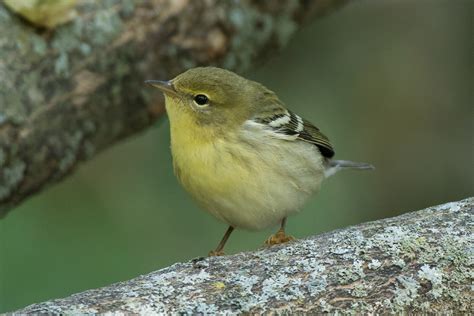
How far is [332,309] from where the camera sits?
2680 mm

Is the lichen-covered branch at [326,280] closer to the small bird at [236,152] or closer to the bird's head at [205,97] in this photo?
the small bird at [236,152]

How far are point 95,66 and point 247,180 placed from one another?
4.12 ft

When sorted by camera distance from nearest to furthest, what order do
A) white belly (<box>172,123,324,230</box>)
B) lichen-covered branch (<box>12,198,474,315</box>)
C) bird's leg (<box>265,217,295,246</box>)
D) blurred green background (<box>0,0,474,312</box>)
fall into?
lichen-covered branch (<box>12,198,474,315</box>) < white belly (<box>172,123,324,230</box>) < bird's leg (<box>265,217,295,246</box>) < blurred green background (<box>0,0,474,312</box>)

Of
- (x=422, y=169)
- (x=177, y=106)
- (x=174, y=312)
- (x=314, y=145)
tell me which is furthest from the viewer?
(x=422, y=169)

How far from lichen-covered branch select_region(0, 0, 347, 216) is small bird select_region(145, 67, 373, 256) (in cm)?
57

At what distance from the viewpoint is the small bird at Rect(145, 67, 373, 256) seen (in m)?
3.84

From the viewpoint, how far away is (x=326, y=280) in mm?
2775

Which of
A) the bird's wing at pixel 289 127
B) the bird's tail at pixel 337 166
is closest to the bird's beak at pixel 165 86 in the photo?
the bird's wing at pixel 289 127

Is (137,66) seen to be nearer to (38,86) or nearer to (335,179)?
(38,86)

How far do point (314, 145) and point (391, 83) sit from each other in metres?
2.65

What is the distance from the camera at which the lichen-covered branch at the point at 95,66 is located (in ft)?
13.9

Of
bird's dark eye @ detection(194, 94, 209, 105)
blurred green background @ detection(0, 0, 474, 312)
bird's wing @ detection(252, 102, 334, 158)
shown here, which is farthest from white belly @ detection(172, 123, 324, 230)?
blurred green background @ detection(0, 0, 474, 312)

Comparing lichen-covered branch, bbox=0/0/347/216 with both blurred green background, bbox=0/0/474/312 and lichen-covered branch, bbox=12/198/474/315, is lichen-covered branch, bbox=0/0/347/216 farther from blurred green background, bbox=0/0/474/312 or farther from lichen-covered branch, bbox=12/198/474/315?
lichen-covered branch, bbox=12/198/474/315

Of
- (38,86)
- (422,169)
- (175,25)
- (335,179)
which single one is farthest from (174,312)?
(422,169)
